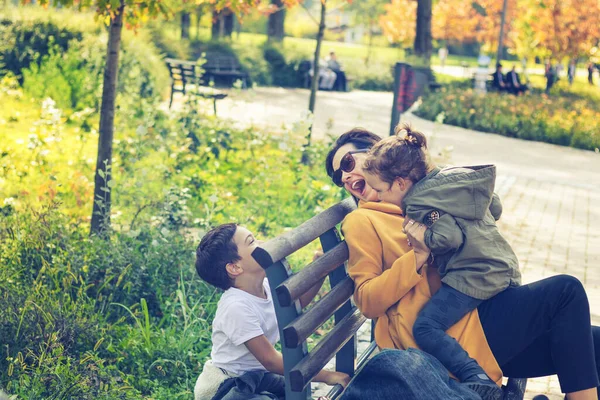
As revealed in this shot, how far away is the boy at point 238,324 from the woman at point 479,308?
37cm

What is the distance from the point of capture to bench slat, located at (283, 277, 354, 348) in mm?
2709

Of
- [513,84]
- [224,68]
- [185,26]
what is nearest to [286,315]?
[224,68]

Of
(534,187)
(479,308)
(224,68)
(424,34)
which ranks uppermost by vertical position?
(424,34)

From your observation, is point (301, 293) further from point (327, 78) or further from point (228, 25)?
point (228, 25)

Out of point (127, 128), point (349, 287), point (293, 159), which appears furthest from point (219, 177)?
point (349, 287)

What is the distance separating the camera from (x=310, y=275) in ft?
9.30

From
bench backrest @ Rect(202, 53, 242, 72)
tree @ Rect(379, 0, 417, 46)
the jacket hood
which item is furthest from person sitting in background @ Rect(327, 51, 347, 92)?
tree @ Rect(379, 0, 417, 46)

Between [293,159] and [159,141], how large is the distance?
143 cm

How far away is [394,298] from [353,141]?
0.99 metres

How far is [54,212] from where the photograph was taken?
5211 mm

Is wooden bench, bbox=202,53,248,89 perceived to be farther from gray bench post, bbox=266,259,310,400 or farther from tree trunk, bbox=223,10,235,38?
gray bench post, bbox=266,259,310,400

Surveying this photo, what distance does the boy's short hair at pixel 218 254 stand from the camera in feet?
10.4

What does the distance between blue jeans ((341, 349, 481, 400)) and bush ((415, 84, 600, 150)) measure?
47.4 ft

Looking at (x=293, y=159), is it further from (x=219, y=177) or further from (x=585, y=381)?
(x=585, y=381)
